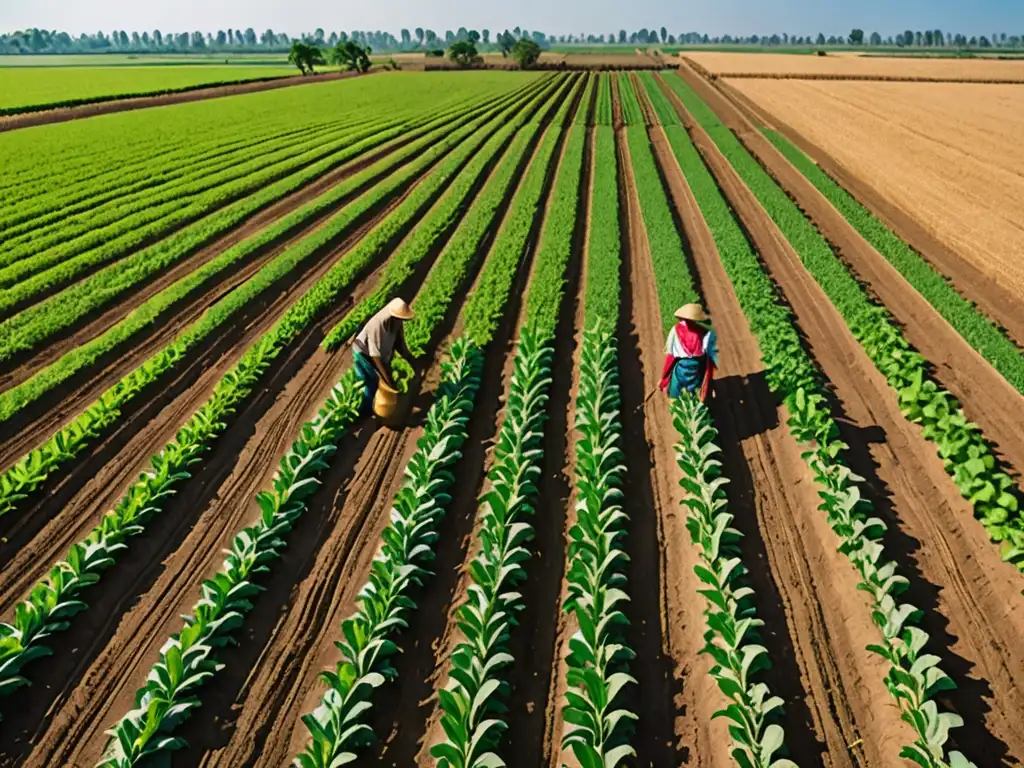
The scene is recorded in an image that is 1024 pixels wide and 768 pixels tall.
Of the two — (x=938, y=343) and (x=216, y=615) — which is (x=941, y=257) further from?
(x=216, y=615)

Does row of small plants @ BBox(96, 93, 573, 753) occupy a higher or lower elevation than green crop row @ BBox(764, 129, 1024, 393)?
lower

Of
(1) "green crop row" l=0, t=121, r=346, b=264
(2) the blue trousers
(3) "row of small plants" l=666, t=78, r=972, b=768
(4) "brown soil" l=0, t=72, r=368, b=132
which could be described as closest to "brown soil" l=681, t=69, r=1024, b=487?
(3) "row of small plants" l=666, t=78, r=972, b=768

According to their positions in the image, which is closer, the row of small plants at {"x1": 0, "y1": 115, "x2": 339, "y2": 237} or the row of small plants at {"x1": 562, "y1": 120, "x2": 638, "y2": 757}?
the row of small plants at {"x1": 562, "y1": 120, "x2": 638, "y2": 757}

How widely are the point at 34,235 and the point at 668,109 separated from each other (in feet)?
130

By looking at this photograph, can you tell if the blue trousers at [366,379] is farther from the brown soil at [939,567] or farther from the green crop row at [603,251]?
the brown soil at [939,567]

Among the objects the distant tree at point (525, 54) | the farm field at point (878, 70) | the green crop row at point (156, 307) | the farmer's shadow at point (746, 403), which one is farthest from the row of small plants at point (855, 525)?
the distant tree at point (525, 54)

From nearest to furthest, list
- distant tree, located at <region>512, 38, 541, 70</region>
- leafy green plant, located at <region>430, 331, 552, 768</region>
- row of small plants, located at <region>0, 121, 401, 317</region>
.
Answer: leafy green plant, located at <region>430, 331, 552, 768</region>
row of small plants, located at <region>0, 121, 401, 317</region>
distant tree, located at <region>512, 38, 541, 70</region>

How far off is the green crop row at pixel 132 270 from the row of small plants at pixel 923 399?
14589mm

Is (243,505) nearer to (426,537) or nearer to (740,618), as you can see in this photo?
(426,537)

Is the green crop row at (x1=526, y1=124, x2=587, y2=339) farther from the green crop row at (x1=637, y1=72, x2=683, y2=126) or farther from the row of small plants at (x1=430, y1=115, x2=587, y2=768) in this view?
the green crop row at (x1=637, y1=72, x2=683, y2=126)

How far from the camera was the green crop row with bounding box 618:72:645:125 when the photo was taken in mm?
39406

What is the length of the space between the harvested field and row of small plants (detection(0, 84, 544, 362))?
1929cm

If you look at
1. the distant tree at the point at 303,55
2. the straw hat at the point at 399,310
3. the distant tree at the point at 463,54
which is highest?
the distant tree at the point at 463,54

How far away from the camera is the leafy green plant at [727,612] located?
16.2ft
